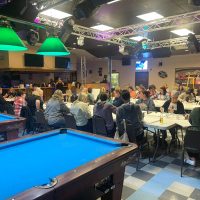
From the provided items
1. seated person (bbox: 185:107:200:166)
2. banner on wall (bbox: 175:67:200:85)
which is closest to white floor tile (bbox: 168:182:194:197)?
seated person (bbox: 185:107:200:166)

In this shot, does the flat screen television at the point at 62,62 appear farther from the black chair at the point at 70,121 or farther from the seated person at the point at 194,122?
the seated person at the point at 194,122

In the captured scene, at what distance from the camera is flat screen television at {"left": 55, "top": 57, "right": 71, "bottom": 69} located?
1225 centimetres

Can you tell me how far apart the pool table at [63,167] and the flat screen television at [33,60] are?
919cm

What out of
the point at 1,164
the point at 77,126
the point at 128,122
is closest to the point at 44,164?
the point at 1,164

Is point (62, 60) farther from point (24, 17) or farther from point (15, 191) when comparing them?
point (15, 191)

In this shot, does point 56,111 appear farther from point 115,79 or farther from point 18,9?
point 115,79

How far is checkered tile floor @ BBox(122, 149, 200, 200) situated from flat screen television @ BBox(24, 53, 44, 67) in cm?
884

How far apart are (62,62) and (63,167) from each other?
1136cm

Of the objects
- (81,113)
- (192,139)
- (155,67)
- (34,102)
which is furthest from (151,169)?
(155,67)

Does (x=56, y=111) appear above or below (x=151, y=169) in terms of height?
above

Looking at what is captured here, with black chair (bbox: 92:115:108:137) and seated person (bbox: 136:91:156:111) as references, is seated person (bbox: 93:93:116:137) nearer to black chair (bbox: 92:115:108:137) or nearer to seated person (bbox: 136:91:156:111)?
black chair (bbox: 92:115:108:137)

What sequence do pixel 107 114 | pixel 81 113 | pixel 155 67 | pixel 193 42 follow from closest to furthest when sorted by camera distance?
pixel 107 114
pixel 81 113
pixel 193 42
pixel 155 67

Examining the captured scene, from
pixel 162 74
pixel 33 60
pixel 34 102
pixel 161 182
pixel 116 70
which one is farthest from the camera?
pixel 116 70

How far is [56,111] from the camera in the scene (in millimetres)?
4680
